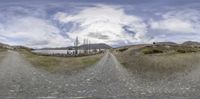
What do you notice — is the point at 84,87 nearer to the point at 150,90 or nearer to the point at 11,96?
the point at 150,90

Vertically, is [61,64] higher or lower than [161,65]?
higher

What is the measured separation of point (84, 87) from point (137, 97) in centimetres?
726

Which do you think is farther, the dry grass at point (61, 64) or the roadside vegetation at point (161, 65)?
the dry grass at point (61, 64)

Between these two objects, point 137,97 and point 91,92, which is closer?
point 137,97

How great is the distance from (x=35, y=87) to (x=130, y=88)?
23.4 feet

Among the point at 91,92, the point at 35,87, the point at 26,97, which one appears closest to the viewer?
the point at 26,97

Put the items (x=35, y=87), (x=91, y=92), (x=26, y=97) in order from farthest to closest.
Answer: (x=35, y=87), (x=91, y=92), (x=26, y=97)

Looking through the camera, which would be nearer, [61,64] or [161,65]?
[161,65]

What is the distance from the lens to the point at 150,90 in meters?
30.4

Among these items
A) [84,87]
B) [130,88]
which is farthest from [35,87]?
[130,88]

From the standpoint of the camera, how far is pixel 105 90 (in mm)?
30062

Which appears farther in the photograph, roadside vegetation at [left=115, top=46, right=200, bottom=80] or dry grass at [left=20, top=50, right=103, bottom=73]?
dry grass at [left=20, top=50, right=103, bottom=73]

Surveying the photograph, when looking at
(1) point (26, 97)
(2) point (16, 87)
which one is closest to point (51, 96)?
(1) point (26, 97)

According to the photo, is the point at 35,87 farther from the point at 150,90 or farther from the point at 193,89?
the point at 193,89
